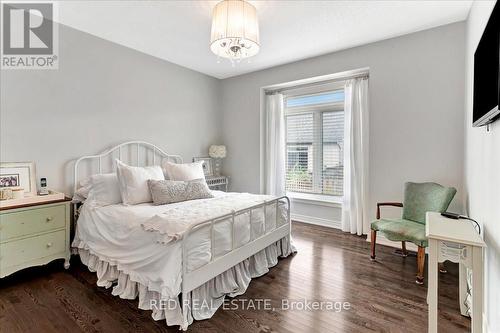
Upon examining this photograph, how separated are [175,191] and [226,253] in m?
0.99

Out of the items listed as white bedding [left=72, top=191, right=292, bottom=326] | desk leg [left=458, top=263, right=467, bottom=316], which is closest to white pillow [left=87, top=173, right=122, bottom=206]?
white bedding [left=72, top=191, right=292, bottom=326]

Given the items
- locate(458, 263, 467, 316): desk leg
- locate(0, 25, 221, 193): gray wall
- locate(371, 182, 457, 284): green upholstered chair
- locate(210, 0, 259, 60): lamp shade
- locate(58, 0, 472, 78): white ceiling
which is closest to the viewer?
locate(458, 263, 467, 316): desk leg

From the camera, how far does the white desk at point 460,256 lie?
143cm

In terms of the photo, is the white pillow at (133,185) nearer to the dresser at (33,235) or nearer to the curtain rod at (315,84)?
the dresser at (33,235)

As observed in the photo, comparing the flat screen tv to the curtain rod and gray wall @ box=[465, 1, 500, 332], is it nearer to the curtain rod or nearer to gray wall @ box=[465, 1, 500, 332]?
gray wall @ box=[465, 1, 500, 332]

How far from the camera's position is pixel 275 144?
4398 millimetres

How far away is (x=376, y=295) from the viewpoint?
215 cm

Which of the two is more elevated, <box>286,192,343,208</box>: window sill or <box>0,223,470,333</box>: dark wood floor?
<box>286,192,343,208</box>: window sill

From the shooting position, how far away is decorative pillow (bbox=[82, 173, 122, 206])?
2.67 metres

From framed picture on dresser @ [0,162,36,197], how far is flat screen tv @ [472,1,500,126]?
373cm

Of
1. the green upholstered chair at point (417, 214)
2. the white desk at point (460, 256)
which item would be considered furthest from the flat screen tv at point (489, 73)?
the green upholstered chair at point (417, 214)

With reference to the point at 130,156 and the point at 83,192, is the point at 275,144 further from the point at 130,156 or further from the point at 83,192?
the point at 83,192

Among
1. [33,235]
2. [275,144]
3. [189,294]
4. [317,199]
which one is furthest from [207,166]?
[189,294]

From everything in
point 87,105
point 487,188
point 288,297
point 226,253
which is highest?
point 87,105
